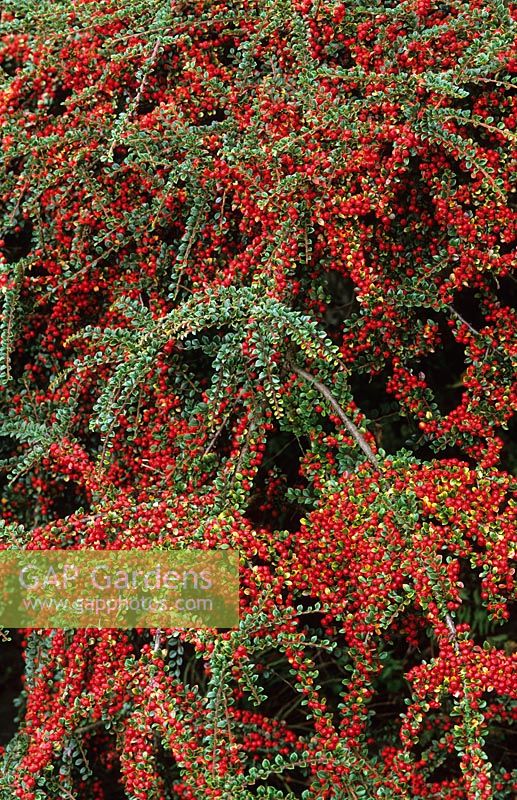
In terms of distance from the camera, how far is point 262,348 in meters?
1.54

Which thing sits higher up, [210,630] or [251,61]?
[251,61]

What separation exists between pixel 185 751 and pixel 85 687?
0.39 meters

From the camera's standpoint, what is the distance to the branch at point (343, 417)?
156 cm

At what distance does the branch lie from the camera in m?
1.56

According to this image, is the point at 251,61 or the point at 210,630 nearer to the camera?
the point at 210,630

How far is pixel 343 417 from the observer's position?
5.23 ft

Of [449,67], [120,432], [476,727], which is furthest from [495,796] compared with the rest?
[449,67]

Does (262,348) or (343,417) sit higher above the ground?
(262,348)

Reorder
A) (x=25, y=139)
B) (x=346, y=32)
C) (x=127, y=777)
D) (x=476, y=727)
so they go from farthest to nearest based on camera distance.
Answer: (x=25, y=139) → (x=346, y=32) → (x=127, y=777) → (x=476, y=727)

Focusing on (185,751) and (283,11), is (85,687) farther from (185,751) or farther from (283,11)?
(283,11)

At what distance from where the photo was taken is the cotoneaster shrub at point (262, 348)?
1473 mm

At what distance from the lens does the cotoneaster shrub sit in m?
1.47

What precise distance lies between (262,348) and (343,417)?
0.20m

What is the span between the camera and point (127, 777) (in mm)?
→ 1521
